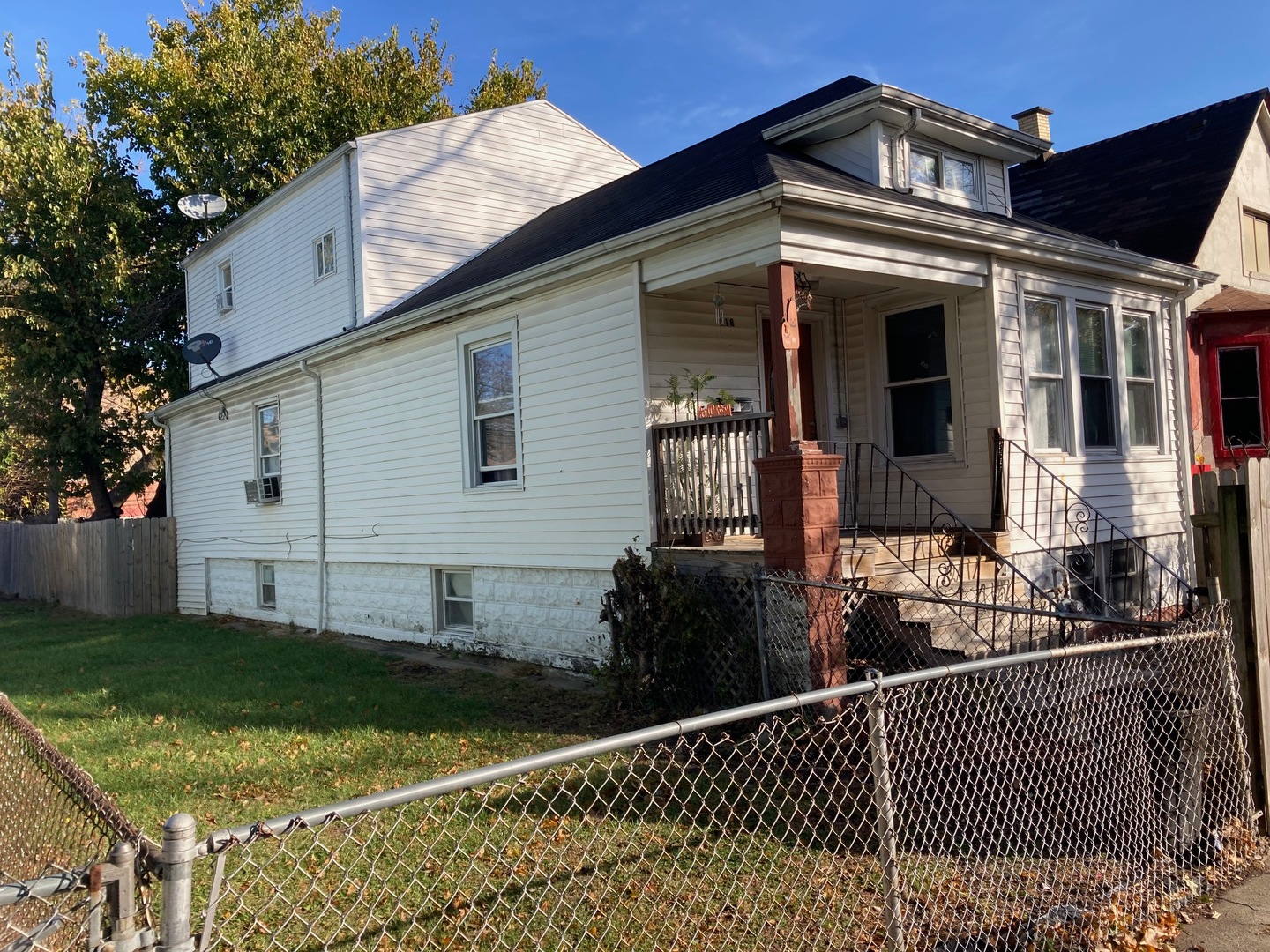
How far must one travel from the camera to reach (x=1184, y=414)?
1216 centimetres

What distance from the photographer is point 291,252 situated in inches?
663

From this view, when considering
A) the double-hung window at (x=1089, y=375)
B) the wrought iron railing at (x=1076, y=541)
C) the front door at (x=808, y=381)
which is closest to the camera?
the wrought iron railing at (x=1076, y=541)

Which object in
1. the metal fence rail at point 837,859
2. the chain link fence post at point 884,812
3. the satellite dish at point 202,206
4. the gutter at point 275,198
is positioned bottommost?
the metal fence rail at point 837,859

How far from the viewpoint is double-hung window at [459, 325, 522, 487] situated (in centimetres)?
1070

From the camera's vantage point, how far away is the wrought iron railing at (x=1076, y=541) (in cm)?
955

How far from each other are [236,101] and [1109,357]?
21.8 metres

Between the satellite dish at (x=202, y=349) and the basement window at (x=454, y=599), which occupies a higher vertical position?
the satellite dish at (x=202, y=349)

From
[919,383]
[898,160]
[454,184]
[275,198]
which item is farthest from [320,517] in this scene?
[898,160]

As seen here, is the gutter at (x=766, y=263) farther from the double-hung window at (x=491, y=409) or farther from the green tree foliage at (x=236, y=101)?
the green tree foliage at (x=236, y=101)

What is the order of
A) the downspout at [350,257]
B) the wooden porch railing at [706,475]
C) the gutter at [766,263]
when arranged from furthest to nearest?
the downspout at [350,257] → the wooden porch railing at [706,475] → the gutter at [766,263]

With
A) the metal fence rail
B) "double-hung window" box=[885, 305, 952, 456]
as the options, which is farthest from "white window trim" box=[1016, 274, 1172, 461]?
the metal fence rail

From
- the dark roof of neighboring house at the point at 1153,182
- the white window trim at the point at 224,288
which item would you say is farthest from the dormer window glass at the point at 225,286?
the dark roof of neighboring house at the point at 1153,182

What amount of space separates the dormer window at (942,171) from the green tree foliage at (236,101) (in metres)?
18.8

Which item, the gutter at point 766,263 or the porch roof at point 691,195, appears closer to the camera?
the gutter at point 766,263
